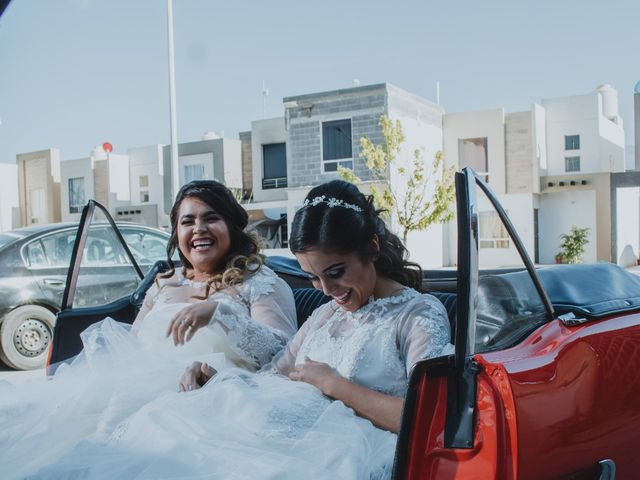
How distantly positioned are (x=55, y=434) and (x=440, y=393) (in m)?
1.28

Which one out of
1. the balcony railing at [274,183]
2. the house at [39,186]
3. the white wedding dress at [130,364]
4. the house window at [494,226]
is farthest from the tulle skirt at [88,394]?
the house at [39,186]

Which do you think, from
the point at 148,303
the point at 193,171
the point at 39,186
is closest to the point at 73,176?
the point at 39,186

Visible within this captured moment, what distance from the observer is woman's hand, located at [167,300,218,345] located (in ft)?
8.48

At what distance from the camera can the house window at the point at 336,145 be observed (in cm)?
2088

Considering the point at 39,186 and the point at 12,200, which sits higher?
the point at 39,186

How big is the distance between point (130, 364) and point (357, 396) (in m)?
1.00

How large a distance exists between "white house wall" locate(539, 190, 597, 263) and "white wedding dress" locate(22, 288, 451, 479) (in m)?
23.5

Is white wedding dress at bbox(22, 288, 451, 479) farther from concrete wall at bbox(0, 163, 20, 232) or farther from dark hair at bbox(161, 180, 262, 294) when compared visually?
concrete wall at bbox(0, 163, 20, 232)

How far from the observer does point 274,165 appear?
2589 centimetres

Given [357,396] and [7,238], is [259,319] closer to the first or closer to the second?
[357,396]

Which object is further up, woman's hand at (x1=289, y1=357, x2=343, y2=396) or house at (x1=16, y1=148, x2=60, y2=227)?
house at (x1=16, y1=148, x2=60, y2=227)

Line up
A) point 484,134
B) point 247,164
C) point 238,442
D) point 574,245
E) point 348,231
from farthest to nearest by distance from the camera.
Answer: point 247,164, point 484,134, point 574,245, point 348,231, point 238,442

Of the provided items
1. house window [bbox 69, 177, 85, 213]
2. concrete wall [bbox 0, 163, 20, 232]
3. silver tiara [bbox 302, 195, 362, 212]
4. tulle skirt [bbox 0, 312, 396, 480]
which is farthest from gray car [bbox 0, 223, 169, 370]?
house window [bbox 69, 177, 85, 213]

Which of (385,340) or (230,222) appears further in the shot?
(230,222)
